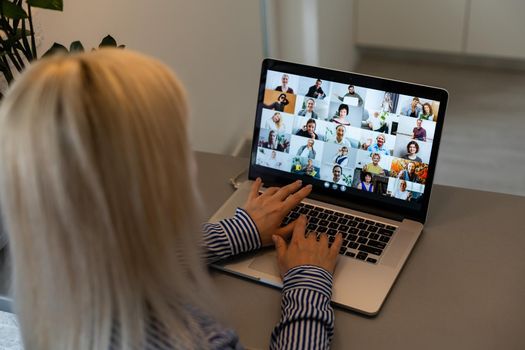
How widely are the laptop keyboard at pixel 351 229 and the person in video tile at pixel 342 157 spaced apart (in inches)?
3.5

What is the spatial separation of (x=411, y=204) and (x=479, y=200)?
0.15 metres

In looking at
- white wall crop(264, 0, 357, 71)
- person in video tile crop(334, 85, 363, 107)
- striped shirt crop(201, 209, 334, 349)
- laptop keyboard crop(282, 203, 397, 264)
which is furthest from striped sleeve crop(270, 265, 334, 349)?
white wall crop(264, 0, 357, 71)

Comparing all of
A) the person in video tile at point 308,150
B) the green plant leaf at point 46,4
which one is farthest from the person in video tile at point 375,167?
the green plant leaf at point 46,4

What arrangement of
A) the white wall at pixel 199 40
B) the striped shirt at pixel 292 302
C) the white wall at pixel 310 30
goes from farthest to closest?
the white wall at pixel 310 30 < the white wall at pixel 199 40 < the striped shirt at pixel 292 302

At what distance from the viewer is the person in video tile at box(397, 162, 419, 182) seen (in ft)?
3.69

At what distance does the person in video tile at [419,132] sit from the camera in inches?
43.4

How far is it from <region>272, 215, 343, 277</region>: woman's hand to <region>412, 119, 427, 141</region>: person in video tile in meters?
0.21

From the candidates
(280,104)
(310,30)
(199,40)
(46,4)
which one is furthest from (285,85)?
(310,30)

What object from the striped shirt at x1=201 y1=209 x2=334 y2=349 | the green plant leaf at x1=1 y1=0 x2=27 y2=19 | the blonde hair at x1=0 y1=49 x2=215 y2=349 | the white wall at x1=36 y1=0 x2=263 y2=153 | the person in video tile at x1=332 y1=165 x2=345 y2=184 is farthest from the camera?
the white wall at x1=36 y1=0 x2=263 y2=153

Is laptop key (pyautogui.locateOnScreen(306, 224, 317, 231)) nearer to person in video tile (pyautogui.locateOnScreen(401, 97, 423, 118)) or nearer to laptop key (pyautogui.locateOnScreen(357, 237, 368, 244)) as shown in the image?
laptop key (pyautogui.locateOnScreen(357, 237, 368, 244))

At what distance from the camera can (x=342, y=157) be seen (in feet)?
3.87

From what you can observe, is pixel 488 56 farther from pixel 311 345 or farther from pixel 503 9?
pixel 311 345

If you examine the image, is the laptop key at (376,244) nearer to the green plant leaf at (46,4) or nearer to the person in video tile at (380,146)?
the person in video tile at (380,146)

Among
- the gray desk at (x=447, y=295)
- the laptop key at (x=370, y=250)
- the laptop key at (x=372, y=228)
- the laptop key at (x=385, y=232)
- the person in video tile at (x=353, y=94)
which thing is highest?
the person in video tile at (x=353, y=94)
